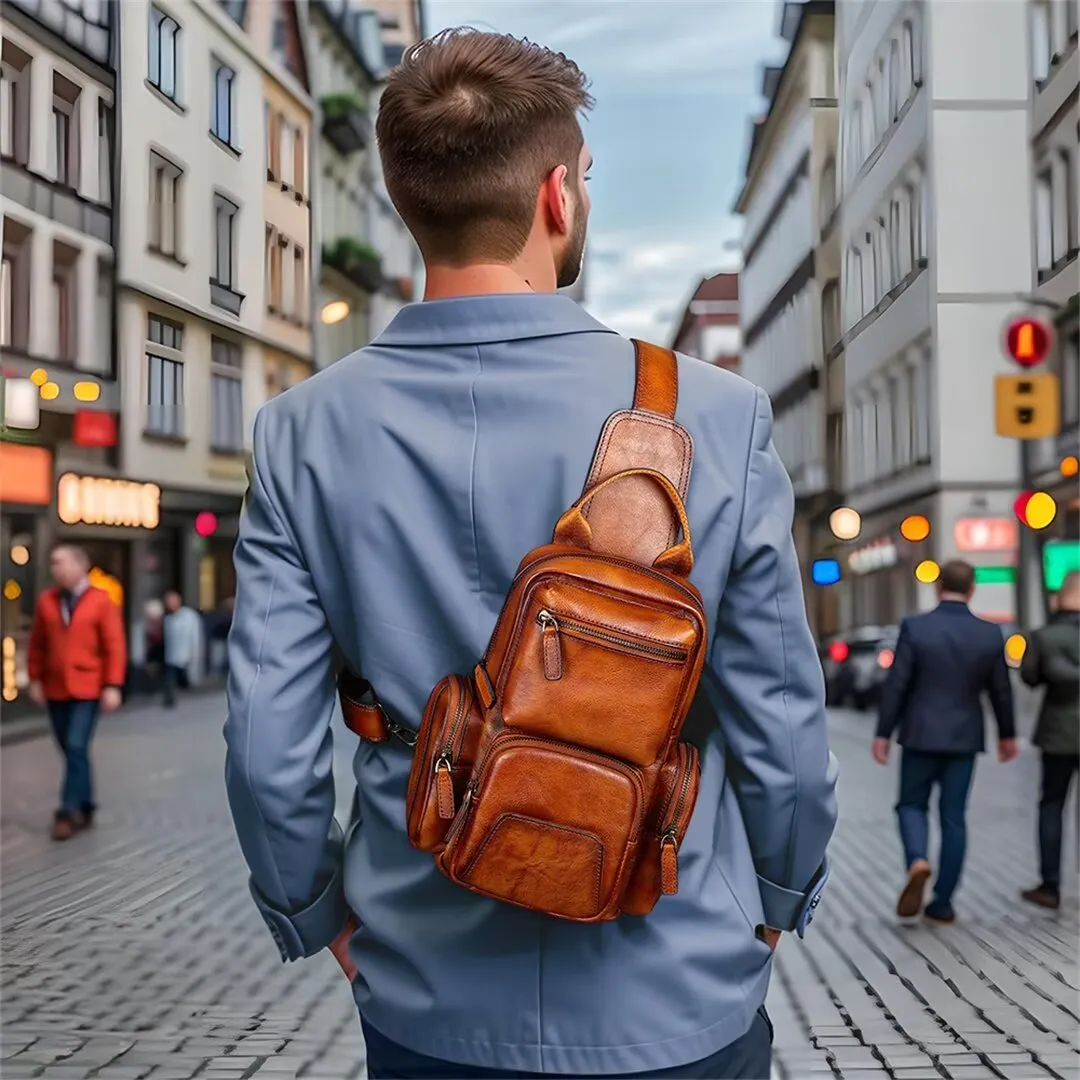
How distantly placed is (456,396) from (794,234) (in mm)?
2621

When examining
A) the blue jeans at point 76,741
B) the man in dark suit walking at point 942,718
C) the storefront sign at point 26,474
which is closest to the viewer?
the storefront sign at point 26,474

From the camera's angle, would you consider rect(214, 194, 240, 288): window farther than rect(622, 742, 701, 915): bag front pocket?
Yes

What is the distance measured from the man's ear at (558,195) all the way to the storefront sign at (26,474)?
7.99 ft

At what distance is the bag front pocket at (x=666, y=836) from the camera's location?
1.48 meters

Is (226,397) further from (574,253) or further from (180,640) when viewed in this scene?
(574,253)

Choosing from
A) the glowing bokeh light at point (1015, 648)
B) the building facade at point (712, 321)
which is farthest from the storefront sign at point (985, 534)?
the glowing bokeh light at point (1015, 648)

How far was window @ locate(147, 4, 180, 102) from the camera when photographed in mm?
3623

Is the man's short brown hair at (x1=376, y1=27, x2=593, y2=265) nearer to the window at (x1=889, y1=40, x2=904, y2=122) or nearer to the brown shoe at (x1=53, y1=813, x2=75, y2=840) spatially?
the window at (x1=889, y1=40, x2=904, y2=122)

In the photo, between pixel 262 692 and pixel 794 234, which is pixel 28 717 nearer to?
pixel 794 234

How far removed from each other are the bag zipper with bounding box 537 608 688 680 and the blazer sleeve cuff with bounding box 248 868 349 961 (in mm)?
423

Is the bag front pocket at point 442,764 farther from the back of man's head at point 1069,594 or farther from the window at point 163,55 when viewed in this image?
the back of man's head at point 1069,594

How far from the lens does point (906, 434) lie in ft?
12.5

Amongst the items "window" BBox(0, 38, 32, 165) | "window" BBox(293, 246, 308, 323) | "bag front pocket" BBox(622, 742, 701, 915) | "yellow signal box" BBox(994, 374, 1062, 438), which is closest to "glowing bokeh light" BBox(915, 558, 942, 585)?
"yellow signal box" BBox(994, 374, 1062, 438)

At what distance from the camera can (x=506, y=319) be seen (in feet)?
5.24
